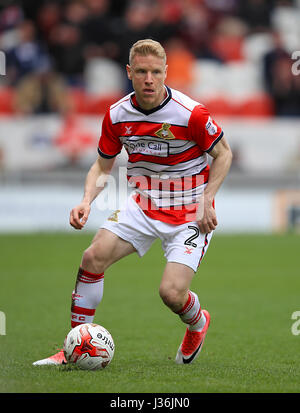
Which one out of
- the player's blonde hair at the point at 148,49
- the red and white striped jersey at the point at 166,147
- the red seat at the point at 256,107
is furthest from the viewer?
the red seat at the point at 256,107

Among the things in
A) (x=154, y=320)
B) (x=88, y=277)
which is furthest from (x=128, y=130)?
(x=154, y=320)

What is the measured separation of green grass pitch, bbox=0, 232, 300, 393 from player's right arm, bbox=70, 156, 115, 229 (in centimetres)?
105

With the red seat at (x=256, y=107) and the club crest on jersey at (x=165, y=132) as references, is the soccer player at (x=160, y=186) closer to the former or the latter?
the club crest on jersey at (x=165, y=132)

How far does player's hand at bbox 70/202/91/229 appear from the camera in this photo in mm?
5539

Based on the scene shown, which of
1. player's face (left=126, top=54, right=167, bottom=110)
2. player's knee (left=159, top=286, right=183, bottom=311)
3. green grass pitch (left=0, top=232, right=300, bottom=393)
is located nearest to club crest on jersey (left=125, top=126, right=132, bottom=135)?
player's face (left=126, top=54, right=167, bottom=110)

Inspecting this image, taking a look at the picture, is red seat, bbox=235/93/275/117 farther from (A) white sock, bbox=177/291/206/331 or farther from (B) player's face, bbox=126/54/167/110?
(B) player's face, bbox=126/54/167/110

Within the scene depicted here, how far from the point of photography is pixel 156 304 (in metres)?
9.02

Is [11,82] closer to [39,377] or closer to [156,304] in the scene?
[156,304]

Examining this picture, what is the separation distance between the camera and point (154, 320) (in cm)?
793

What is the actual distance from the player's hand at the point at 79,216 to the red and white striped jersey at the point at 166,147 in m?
0.55

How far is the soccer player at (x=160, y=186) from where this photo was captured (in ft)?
18.5

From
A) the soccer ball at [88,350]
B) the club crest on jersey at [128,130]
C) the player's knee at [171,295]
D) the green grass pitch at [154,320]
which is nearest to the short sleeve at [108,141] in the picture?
the club crest on jersey at [128,130]

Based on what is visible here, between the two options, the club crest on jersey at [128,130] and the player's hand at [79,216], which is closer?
A: the player's hand at [79,216]

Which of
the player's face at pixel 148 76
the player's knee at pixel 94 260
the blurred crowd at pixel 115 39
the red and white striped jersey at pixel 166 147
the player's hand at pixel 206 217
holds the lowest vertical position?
the player's knee at pixel 94 260
